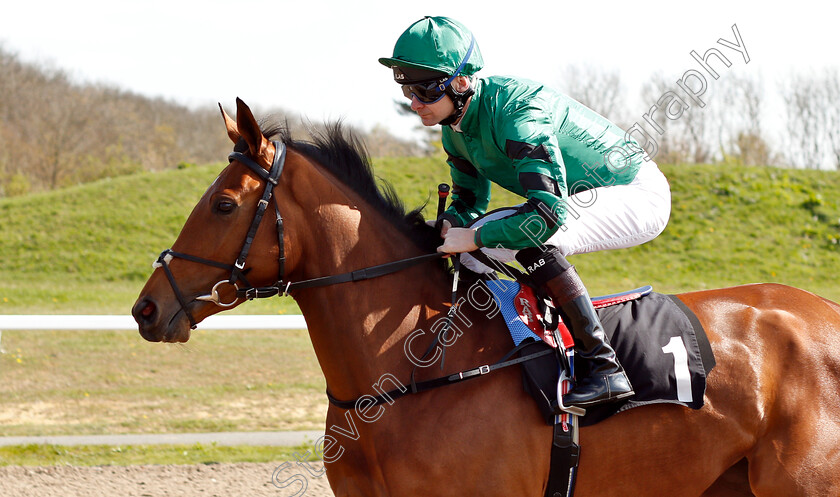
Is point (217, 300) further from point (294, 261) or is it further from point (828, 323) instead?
point (828, 323)

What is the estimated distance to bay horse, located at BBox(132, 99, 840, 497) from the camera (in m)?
2.49

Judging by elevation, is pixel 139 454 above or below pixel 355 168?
below

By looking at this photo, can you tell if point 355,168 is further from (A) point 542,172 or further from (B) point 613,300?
(B) point 613,300

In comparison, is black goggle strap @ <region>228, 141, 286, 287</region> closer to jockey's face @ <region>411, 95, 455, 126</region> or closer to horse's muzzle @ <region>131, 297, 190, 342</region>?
horse's muzzle @ <region>131, 297, 190, 342</region>

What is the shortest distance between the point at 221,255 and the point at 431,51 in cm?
103

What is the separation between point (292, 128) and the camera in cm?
294

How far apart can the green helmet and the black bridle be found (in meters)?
0.53

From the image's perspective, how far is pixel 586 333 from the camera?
2572mm

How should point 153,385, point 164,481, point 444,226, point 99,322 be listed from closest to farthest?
point 444,226
point 164,481
point 99,322
point 153,385

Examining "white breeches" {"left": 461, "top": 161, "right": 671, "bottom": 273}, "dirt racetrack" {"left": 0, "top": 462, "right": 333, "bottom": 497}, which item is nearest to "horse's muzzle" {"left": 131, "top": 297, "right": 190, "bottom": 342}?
"white breeches" {"left": 461, "top": 161, "right": 671, "bottom": 273}

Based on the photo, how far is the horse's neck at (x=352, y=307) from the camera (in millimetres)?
2623

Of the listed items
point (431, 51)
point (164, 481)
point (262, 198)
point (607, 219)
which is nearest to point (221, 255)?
point (262, 198)

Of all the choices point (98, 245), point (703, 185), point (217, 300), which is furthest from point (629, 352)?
point (703, 185)

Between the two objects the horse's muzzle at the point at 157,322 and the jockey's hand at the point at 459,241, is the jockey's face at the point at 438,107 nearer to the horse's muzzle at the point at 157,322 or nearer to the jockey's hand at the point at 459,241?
the jockey's hand at the point at 459,241
